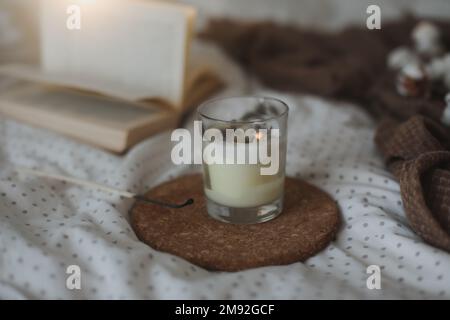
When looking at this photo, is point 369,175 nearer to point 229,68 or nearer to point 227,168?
point 227,168

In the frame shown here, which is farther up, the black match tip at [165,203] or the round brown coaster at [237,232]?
the black match tip at [165,203]

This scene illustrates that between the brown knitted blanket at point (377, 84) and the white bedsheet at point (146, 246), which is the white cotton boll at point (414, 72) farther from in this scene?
the white bedsheet at point (146, 246)

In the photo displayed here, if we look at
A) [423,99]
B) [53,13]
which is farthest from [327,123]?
[53,13]

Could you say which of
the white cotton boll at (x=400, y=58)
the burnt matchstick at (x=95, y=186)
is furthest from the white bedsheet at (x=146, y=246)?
the white cotton boll at (x=400, y=58)

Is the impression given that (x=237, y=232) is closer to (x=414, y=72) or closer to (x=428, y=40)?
(x=414, y=72)

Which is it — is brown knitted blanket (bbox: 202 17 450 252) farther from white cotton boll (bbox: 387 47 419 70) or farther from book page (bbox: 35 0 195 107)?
book page (bbox: 35 0 195 107)

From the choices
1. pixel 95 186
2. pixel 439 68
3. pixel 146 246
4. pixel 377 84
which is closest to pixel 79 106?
pixel 95 186
